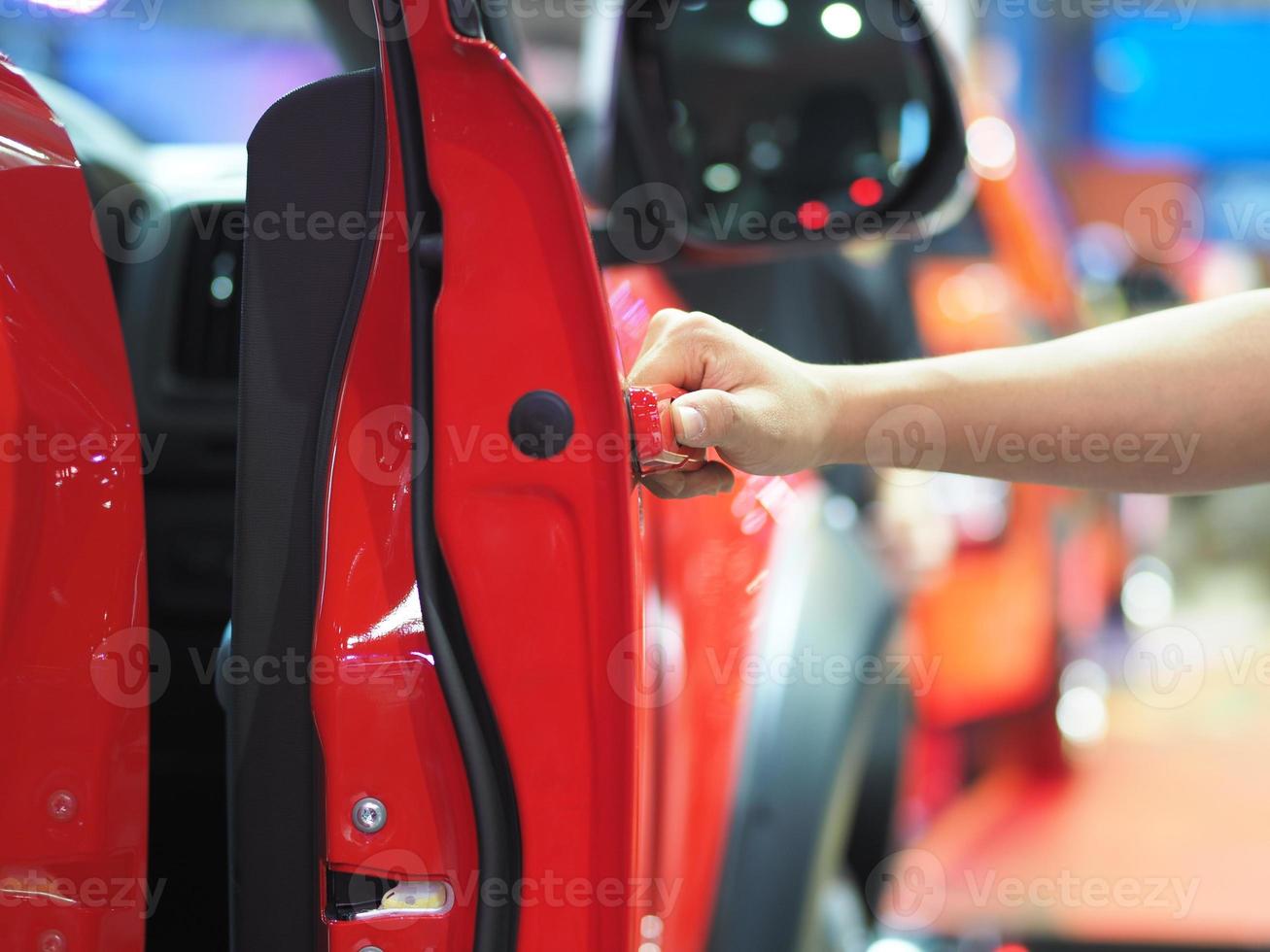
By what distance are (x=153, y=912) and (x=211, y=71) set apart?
200 inches

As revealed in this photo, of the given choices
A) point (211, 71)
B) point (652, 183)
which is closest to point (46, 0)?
point (652, 183)

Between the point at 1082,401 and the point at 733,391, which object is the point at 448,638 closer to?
the point at 733,391

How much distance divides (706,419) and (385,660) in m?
0.31

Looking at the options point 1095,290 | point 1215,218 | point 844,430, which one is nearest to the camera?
point 844,430

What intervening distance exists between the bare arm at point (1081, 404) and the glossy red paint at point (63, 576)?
20.5 inches

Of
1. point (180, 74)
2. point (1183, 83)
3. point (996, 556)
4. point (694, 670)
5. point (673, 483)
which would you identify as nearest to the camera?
point (673, 483)

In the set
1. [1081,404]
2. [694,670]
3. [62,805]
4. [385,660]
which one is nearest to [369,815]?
[385,660]

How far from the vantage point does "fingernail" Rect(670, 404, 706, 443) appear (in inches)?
36.0

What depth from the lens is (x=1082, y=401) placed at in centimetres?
117

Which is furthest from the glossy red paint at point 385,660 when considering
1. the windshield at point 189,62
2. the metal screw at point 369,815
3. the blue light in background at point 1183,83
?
the blue light in background at point 1183,83

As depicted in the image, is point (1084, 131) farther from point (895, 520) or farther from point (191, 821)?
point (191, 821)

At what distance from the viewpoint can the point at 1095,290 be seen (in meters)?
5.28

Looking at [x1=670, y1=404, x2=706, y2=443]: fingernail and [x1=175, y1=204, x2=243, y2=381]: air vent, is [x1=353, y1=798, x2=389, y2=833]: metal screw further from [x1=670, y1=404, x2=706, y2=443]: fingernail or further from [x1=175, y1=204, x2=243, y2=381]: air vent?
[x1=175, y1=204, x2=243, y2=381]: air vent

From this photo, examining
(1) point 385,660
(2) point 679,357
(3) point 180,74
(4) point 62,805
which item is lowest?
(4) point 62,805
